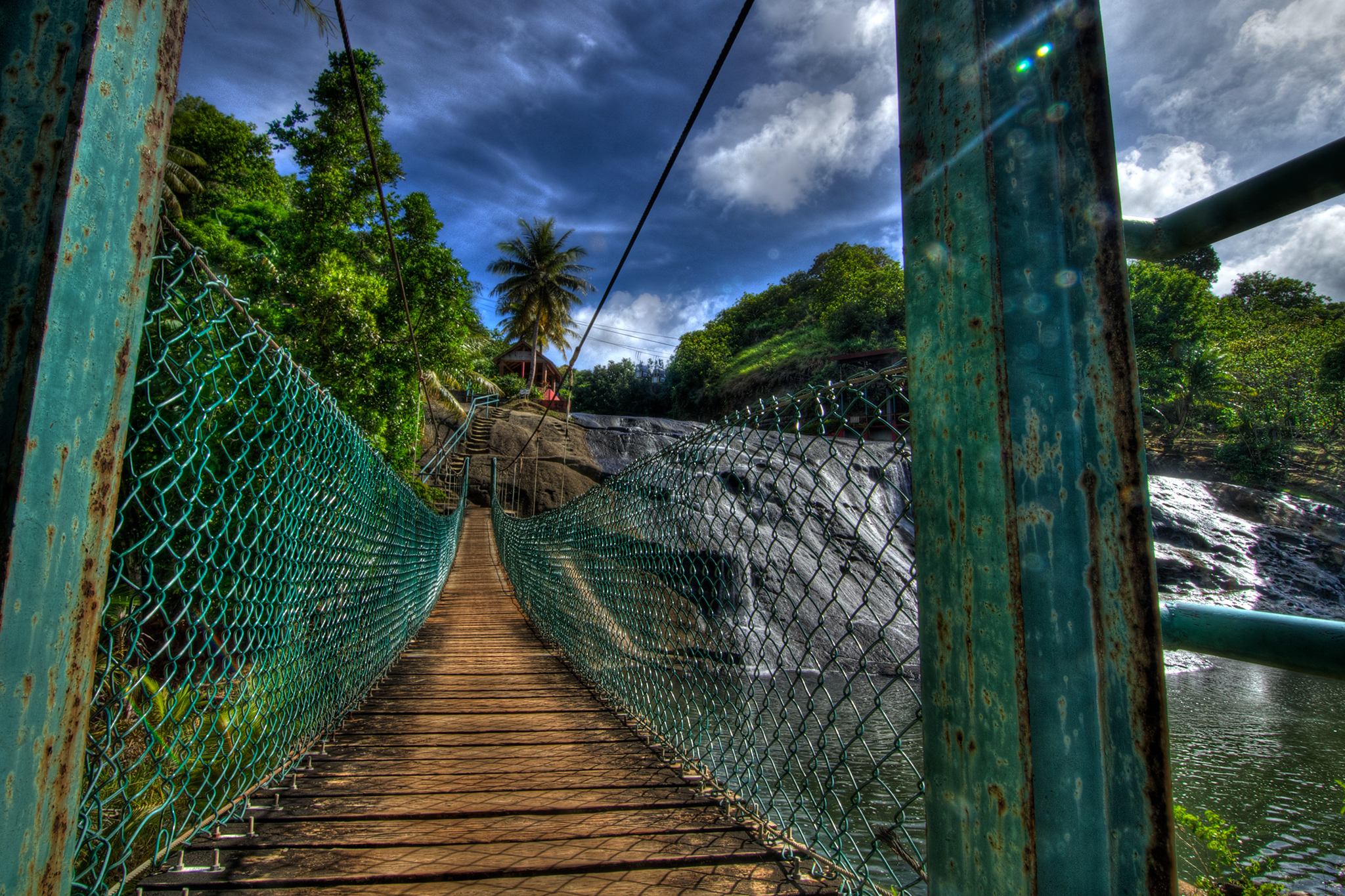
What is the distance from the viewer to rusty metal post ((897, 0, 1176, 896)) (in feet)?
1.63

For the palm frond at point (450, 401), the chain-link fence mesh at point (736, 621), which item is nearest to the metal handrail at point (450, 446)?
the palm frond at point (450, 401)

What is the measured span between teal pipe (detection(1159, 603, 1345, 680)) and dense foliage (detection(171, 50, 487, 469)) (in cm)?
1171

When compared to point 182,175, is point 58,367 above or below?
below

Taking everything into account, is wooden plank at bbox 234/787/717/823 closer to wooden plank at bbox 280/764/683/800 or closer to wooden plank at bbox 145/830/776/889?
wooden plank at bbox 280/764/683/800

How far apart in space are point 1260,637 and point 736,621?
1.55m

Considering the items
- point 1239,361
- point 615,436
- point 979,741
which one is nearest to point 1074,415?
point 979,741

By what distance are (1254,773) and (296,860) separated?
26.0ft

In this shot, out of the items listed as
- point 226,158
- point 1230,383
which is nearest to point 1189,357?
point 1230,383

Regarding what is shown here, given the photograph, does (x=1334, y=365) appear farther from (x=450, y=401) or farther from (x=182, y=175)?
(x=182, y=175)

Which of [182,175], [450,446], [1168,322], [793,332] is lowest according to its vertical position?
[450,446]

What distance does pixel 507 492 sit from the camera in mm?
18734

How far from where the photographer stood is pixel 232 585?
1664mm

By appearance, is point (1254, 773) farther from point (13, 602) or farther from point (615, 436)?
point (615, 436)

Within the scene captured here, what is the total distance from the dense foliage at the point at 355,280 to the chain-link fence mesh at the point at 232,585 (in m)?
7.84
